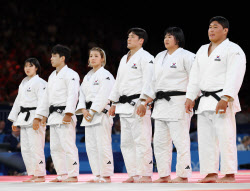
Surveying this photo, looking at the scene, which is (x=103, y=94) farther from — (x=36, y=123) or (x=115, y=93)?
(x=36, y=123)

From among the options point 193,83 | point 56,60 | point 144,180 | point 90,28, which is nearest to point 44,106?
point 56,60

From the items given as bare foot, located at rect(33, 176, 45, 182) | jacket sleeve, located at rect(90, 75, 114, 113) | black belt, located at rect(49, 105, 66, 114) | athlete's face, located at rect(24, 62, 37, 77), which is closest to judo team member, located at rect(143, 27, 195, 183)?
jacket sleeve, located at rect(90, 75, 114, 113)

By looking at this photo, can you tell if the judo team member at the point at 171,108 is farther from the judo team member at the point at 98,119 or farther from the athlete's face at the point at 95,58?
the athlete's face at the point at 95,58

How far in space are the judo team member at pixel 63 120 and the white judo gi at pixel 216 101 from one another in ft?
5.80

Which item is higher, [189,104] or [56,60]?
[56,60]

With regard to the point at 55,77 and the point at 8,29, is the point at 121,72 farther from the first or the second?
the point at 8,29

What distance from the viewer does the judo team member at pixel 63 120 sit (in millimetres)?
5551

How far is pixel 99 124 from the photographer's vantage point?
17.6 feet

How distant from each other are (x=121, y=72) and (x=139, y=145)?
893 mm

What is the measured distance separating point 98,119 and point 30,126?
1.22 m

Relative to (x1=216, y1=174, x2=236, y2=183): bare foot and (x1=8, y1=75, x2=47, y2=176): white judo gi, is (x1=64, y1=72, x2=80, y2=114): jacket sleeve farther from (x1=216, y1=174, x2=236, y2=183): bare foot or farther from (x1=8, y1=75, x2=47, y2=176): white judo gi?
(x1=216, y1=174, x2=236, y2=183): bare foot

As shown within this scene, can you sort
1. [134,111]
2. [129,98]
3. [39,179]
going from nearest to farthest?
[134,111] → [129,98] → [39,179]

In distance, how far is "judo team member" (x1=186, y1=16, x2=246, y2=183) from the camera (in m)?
4.19

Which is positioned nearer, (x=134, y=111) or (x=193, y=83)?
(x=193, y=83)
